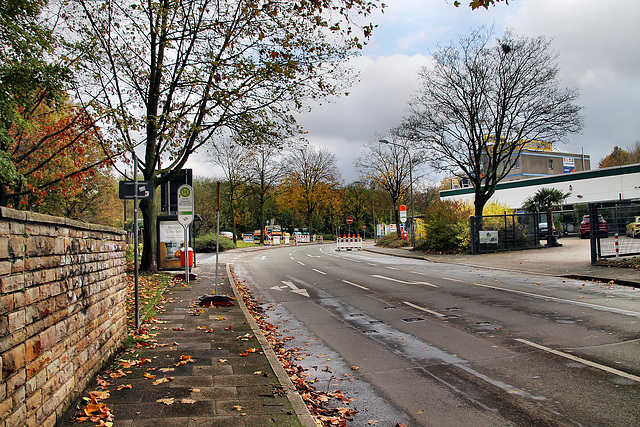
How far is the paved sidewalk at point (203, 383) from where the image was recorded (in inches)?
168

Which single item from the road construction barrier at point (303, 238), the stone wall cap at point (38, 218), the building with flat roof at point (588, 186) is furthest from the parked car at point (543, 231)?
the road construction barrier at point (303, 238)

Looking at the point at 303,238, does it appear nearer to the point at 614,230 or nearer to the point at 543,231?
the point at 543,231

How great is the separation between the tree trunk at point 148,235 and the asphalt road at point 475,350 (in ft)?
21.8

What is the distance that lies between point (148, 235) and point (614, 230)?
17.0m

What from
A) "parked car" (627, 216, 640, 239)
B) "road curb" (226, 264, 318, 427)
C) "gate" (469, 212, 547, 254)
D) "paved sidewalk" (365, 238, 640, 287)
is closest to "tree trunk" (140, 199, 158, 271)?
"road curb" (226, 264, 318, 427)

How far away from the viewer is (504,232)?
27328 millimetres

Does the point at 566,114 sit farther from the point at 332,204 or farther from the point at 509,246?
the point at 332,204

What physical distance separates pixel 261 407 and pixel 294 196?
61643 millimetres

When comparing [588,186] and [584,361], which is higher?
[588,186]

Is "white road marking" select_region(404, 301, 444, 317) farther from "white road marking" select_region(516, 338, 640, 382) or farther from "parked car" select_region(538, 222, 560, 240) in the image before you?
"parked car" select_region(538, 222, 560, 240)

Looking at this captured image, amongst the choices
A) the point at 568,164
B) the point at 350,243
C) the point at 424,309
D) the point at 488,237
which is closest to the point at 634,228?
the point at 488,237

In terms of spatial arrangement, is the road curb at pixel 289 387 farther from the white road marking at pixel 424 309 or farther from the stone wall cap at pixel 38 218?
the white road marking at pixel 424 309

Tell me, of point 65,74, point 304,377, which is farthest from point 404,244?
point 304,377

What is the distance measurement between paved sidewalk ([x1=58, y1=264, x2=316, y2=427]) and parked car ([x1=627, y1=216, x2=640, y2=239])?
49.0ft
